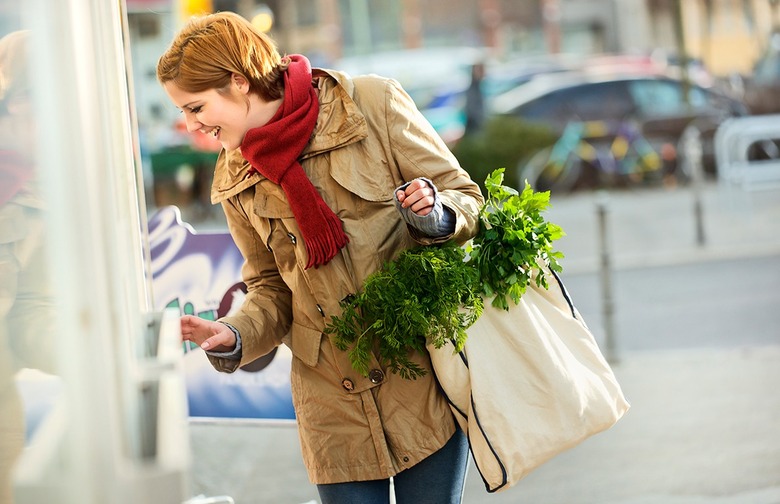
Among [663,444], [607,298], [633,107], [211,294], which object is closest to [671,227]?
[633,107]

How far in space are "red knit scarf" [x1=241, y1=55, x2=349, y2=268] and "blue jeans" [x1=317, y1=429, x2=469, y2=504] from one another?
1.81 ft

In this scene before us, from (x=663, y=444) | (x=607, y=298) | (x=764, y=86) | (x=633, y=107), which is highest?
(x=607, y=298)

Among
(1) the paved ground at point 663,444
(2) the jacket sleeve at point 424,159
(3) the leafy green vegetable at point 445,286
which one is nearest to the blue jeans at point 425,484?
(3) the leafy green vegetable at point 445,286

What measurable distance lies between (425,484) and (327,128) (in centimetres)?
88

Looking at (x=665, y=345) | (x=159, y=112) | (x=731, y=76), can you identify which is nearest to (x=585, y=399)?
(x=665, y=345)

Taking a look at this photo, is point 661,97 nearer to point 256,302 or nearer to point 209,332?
point 256,302

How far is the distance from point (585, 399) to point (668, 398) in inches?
163

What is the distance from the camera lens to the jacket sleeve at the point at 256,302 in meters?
2.86

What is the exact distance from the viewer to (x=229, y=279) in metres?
4.33

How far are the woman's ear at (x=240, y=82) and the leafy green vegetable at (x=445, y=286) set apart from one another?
0.52 m

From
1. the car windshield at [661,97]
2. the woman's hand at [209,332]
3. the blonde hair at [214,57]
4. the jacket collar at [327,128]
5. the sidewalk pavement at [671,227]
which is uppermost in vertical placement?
the blonde hair at [214,57]

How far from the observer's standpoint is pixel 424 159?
271cm

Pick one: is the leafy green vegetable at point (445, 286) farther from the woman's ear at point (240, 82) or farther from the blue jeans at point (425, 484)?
the woman's ear at point (240, 82)

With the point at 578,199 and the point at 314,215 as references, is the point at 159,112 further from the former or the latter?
the point at 314,215
